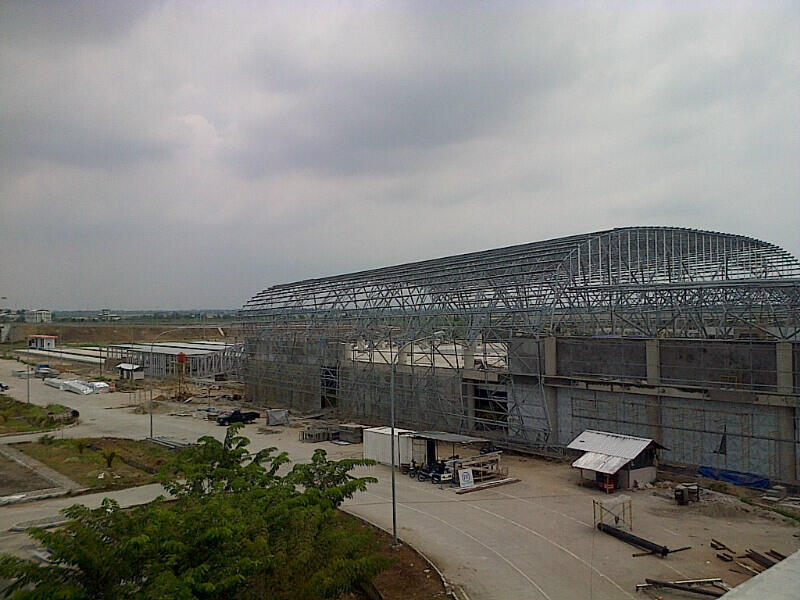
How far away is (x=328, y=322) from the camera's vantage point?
4625cm

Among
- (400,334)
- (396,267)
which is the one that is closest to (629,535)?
(400,334)

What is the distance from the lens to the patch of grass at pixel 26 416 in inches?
1679

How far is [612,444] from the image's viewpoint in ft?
85.3

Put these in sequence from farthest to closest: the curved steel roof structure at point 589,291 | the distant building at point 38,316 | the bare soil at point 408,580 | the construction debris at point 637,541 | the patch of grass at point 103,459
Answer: the distant building at point 38,316, the curved steel roof structure at point 589,291, the patch of grass at point 103,459, the construction debris at point 637,541, the bare soil at point 408,580

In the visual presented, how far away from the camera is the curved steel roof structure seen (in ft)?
98.7

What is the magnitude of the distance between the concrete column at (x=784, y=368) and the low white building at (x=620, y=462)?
5.17m

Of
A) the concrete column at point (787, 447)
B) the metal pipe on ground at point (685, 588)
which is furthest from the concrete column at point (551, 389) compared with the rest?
the metal pipe on ground at point (685, 588)

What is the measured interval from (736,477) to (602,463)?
205 inches

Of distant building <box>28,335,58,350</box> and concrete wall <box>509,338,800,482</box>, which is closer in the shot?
concrete wall <box>509,338,800,482</box>

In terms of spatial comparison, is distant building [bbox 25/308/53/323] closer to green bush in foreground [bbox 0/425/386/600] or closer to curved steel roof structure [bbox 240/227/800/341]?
curved steel roof structure [bbox 240/227/800/341]

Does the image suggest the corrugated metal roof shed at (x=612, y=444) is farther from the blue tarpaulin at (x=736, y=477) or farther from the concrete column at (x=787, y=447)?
the concrete column at (x=787, y=447)

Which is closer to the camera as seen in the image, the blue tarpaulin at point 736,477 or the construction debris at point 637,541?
the construction debris at point 637,541

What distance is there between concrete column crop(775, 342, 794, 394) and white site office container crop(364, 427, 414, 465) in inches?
595

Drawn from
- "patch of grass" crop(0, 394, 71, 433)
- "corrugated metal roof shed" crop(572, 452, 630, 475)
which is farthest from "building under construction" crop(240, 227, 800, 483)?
"patch of grass" crop(0, 394, 71, 433)
